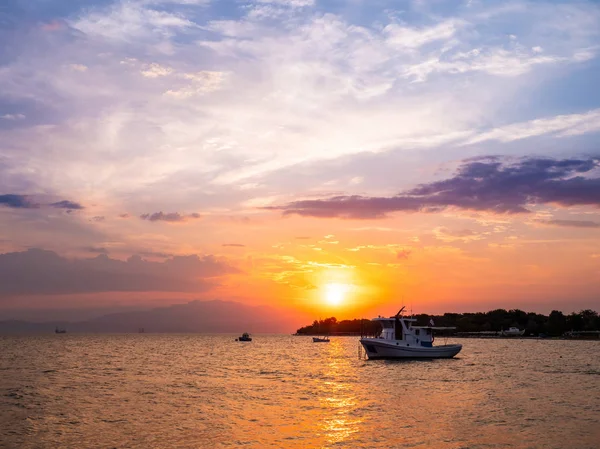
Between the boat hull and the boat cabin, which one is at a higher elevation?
the boat cabin

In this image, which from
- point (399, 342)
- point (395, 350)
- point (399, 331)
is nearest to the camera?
point (395, 350)

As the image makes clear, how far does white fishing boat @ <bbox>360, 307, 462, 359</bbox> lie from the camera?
89.4m

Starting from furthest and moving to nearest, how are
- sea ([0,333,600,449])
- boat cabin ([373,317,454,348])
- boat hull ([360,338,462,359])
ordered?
1. boat cabin ([373,317,454,348])
2. boat hull ([360,338,462,359])
3. sea ([0,333,600,449])

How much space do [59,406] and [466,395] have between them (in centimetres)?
3490

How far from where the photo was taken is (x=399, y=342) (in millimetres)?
89688

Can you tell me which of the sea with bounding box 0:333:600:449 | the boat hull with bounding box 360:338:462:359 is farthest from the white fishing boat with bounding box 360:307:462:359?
the sea with bounding box 0:333:600:449

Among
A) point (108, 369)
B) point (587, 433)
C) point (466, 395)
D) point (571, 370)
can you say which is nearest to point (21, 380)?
point (108, 369)

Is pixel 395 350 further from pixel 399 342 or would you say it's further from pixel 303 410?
pixel 303 410

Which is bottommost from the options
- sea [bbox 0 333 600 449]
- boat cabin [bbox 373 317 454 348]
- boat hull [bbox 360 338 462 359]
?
sea [bbox 0 333 600 449]

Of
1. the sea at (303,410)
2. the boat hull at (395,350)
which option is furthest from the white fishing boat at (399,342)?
the sea at (303,410)

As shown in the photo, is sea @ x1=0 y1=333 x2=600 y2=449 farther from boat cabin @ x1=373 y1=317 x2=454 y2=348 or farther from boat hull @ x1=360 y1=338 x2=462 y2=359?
boat cabin @ x1=373 y1=317 x2=454 y2=348

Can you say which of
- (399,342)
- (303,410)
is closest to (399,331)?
(399,342)

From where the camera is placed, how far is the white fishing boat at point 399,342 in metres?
89.4

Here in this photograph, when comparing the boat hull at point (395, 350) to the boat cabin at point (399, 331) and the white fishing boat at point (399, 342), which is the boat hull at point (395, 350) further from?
the boat cabin at point (399, 331)
